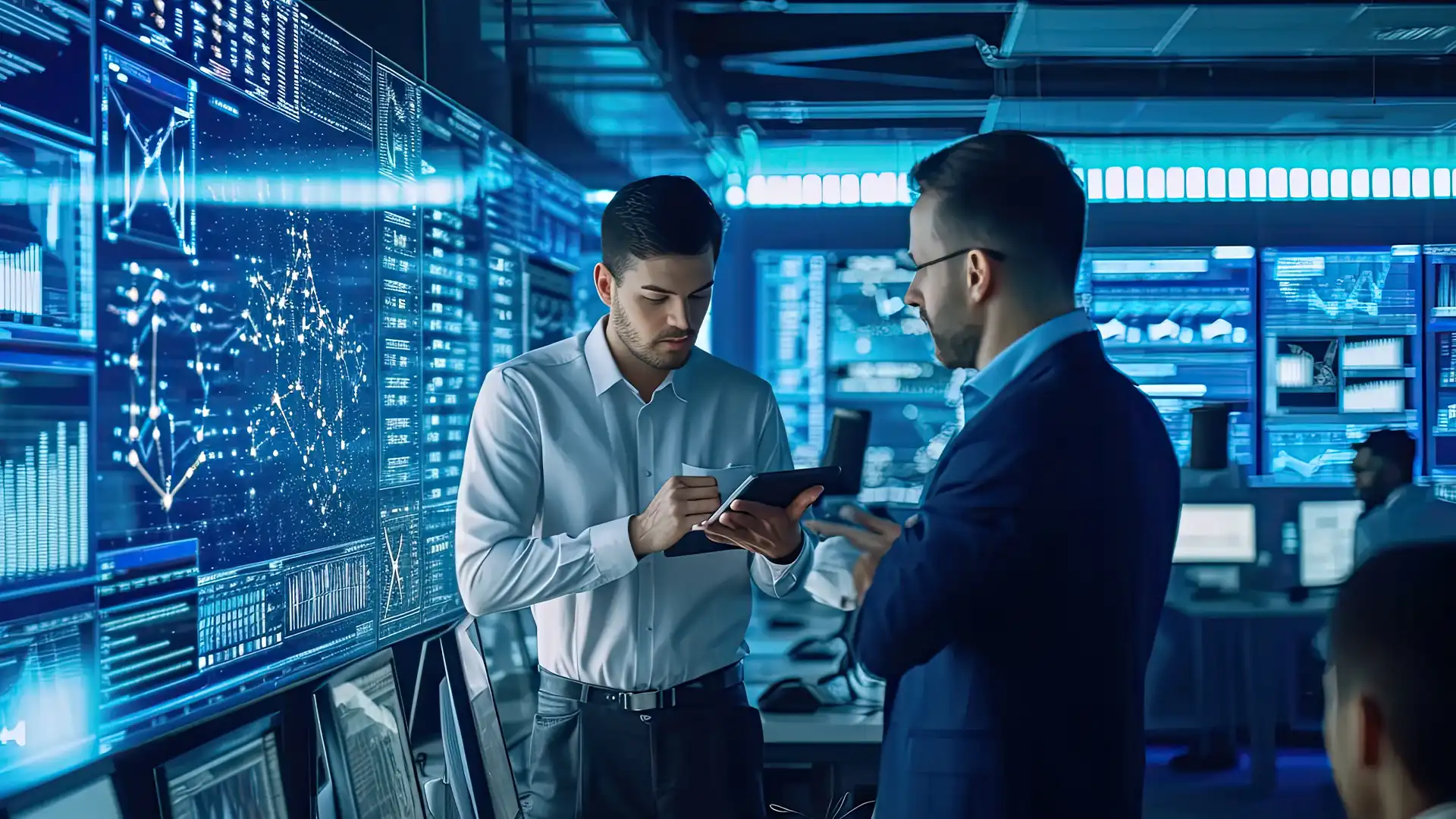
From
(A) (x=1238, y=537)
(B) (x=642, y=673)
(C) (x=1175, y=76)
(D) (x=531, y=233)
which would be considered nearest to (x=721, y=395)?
(B) (x=642, y=673)

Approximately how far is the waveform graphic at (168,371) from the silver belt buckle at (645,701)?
2.49 ft

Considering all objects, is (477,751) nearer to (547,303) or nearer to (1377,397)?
(547,303)

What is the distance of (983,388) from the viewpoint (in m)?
1.43

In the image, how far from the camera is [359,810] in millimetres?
1810

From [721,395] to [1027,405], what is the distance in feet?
2.81

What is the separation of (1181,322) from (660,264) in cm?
461

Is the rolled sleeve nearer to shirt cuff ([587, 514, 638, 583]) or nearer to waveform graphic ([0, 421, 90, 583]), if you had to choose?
shirt cuff ([587, 514, 638, 583])

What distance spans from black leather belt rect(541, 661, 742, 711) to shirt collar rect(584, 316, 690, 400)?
504 millimetres

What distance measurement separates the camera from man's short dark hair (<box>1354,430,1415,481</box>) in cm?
473

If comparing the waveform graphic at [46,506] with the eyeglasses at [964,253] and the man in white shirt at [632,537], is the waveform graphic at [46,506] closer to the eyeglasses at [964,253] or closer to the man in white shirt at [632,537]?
the man in white shirt at [632,537]

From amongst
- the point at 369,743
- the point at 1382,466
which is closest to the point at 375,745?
the point at 369,743

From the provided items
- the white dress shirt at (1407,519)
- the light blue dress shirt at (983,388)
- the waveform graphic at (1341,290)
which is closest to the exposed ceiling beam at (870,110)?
the waveform graphic at (1341,290)

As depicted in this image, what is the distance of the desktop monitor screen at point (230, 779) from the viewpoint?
1485mm

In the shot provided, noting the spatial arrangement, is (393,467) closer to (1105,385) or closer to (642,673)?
(642,673)
